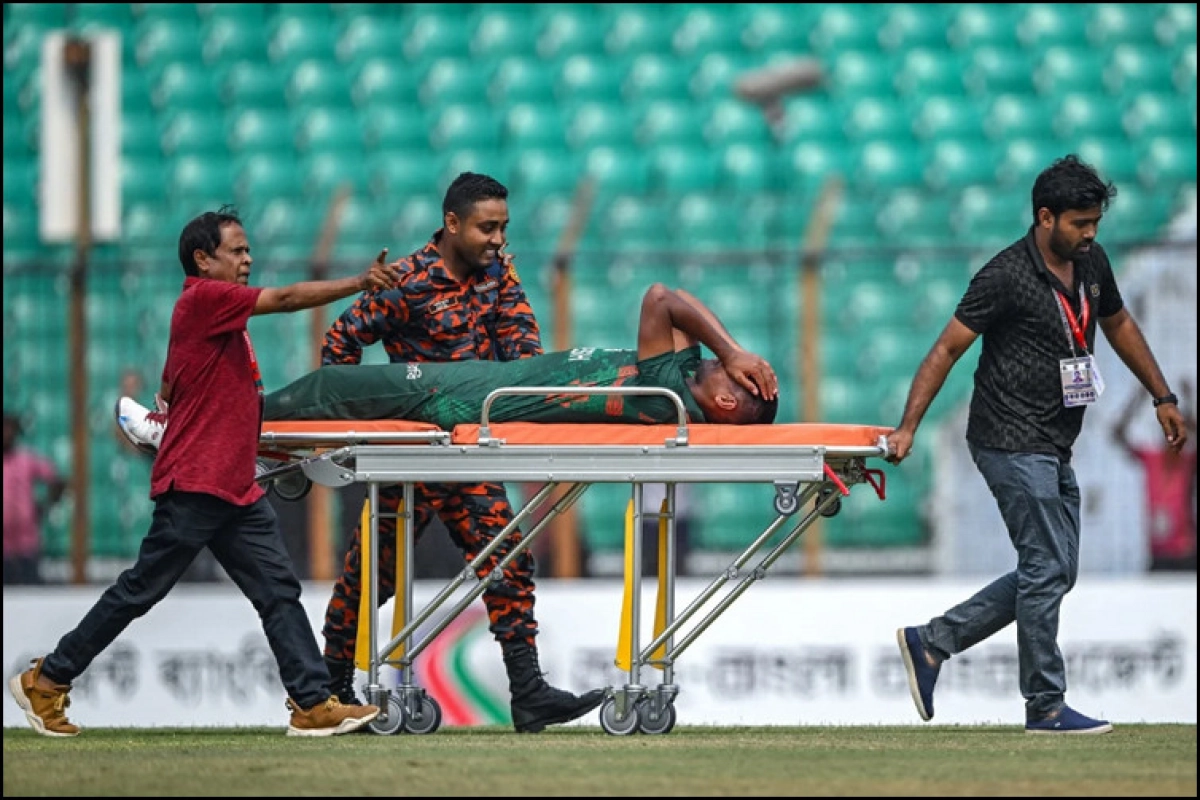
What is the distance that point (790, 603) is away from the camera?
9375 millimetres

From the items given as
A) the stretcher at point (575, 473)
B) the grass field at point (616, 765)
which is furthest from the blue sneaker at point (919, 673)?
the stretcher at point (575, 473)

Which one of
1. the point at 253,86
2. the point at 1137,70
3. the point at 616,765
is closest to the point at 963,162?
the point at 1137,70

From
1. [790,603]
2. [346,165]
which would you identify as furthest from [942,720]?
[346,165]

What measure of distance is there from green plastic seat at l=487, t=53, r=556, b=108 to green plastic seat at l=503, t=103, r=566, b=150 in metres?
0.07

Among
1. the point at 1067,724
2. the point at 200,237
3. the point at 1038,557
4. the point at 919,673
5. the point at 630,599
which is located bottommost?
the point at 1067,724

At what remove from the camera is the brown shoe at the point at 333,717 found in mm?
6285

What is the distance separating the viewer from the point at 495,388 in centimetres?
647

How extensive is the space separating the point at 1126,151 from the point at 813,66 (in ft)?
5.98

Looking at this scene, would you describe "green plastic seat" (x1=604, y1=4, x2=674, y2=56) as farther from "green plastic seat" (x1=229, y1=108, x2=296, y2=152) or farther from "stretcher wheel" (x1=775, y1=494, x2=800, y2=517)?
"stretcher wheel" (x1=775, y1=494, x2=800, y2=517)

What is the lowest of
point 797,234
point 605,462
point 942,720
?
point 942,720

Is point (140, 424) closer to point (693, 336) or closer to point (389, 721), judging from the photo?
point (389, 721)

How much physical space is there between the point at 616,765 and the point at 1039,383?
1840mm

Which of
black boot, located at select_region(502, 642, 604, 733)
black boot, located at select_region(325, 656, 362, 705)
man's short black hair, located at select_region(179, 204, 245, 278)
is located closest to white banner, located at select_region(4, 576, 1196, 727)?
black boot, located at select_region(325, 656, 362, 705)

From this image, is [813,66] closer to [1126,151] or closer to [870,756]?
[1126,151]
